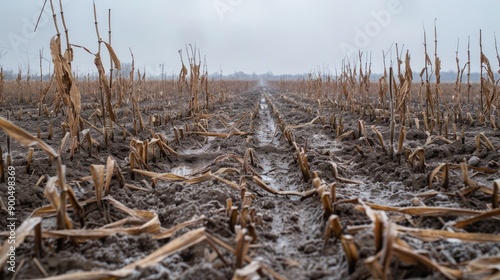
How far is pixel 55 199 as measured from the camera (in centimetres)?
157

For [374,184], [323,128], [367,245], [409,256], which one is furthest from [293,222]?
[323,128]

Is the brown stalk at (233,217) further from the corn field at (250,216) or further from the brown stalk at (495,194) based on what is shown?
the brown stalk at (495,194)

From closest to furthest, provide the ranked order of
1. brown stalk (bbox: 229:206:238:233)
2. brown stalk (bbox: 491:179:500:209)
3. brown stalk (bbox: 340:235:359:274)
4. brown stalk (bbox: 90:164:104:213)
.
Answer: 1. brown stalk (bbox: 340:235:359:274)
2. brown stalk (bbox: 229:206:238:233)
3. brown stalk (bbox: 491:179:500:209)
4. brown stalk (bbox: 90:164:104:213)

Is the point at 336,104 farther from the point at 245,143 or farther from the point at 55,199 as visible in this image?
the point at 55,199

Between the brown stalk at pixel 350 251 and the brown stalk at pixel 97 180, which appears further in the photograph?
the brown stalk at pixel 97 180

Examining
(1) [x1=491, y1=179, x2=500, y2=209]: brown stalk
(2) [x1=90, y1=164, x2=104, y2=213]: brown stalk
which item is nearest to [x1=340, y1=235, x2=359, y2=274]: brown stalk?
(1) [x1=491, y1=179, x2=500, y2=209]: brown stalk

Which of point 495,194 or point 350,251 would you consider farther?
point 495,194

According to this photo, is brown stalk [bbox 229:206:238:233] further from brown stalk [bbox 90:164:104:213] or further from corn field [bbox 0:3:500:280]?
brown stalk [bbox 90:164:104:213]

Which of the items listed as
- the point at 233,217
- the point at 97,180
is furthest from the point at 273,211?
the point at 97,180

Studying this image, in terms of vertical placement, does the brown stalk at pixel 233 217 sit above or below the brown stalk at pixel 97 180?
below

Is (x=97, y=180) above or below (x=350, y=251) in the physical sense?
above

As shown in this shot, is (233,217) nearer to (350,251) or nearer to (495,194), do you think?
(350,251)

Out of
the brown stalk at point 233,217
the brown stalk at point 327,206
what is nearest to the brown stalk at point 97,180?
the brown stalk at point 233,217

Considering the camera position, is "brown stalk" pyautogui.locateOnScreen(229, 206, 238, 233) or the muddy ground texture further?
"brown stalk" pyautogui.locateOnScreen(229, 206, 238, 233)
